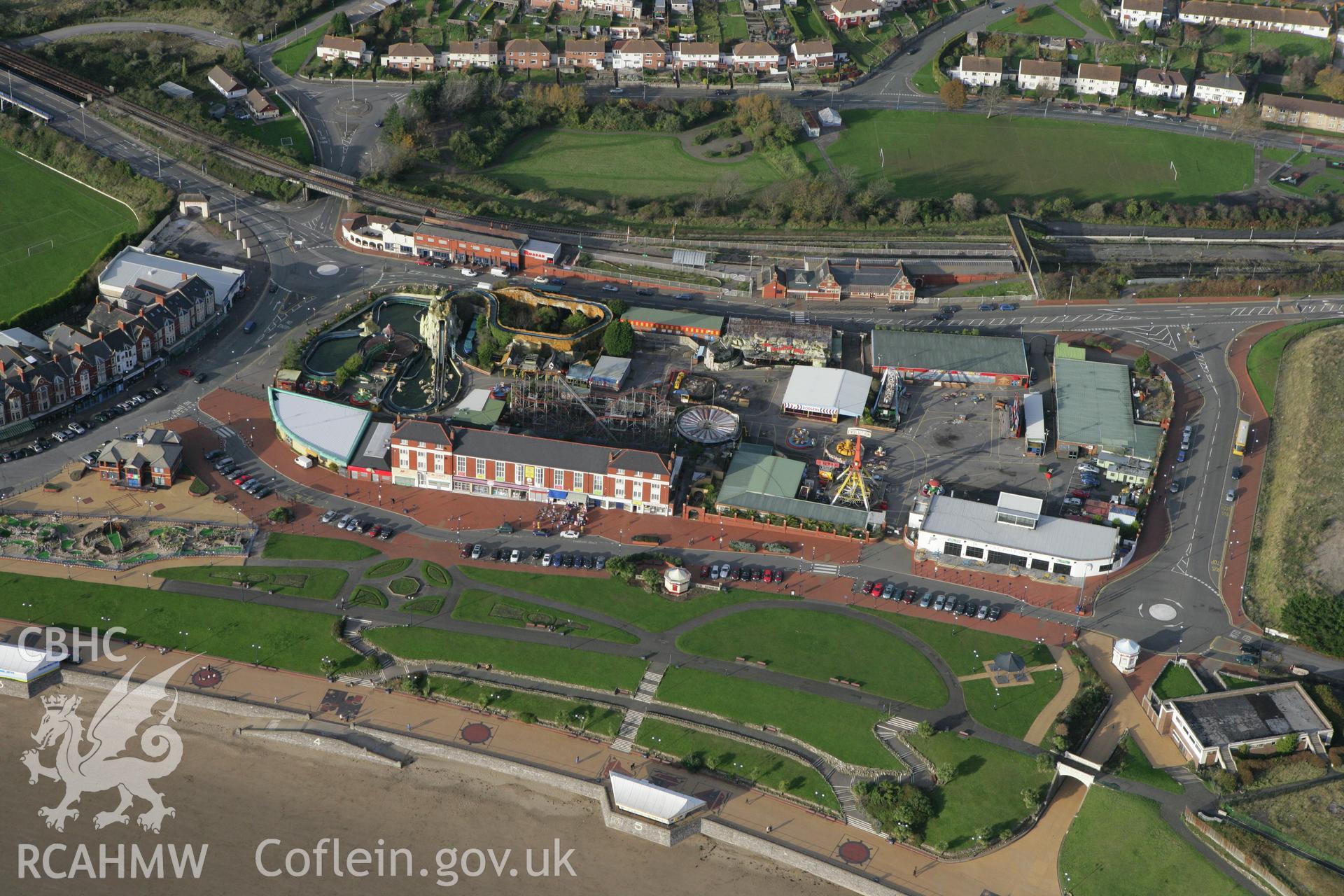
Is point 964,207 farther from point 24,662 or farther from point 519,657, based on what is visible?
point 24,662

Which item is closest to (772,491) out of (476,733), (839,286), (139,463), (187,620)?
(476,733)

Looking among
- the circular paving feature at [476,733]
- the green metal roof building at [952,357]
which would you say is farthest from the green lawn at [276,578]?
the green metal roof building at [952,357]

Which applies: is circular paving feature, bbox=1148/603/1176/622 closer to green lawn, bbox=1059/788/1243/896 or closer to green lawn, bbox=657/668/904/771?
green lawn, bbox=1059/788/1243/896

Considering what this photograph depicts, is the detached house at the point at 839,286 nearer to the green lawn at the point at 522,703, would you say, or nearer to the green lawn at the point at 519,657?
the green lawn at the point at 519,657

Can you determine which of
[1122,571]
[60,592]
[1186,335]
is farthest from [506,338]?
[1186,335]

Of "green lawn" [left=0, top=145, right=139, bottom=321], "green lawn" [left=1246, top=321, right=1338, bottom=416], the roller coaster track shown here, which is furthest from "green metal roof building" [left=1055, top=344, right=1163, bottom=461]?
"green lawn" [left=0, top=145, right=139, bottom=321]

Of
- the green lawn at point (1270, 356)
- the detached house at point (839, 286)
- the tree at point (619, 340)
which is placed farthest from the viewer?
the detached house at point (839, 286)

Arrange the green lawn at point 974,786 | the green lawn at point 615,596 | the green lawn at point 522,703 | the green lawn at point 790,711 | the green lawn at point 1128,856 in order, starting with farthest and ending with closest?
the green lawn at point 615,596 < the green lawn at point 522,703 < the green lawn at point 790,711 < the green lawn at point 974,786 < the green lawn at point 1128,856

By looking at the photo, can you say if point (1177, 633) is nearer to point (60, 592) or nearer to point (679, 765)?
point (679, 765)
